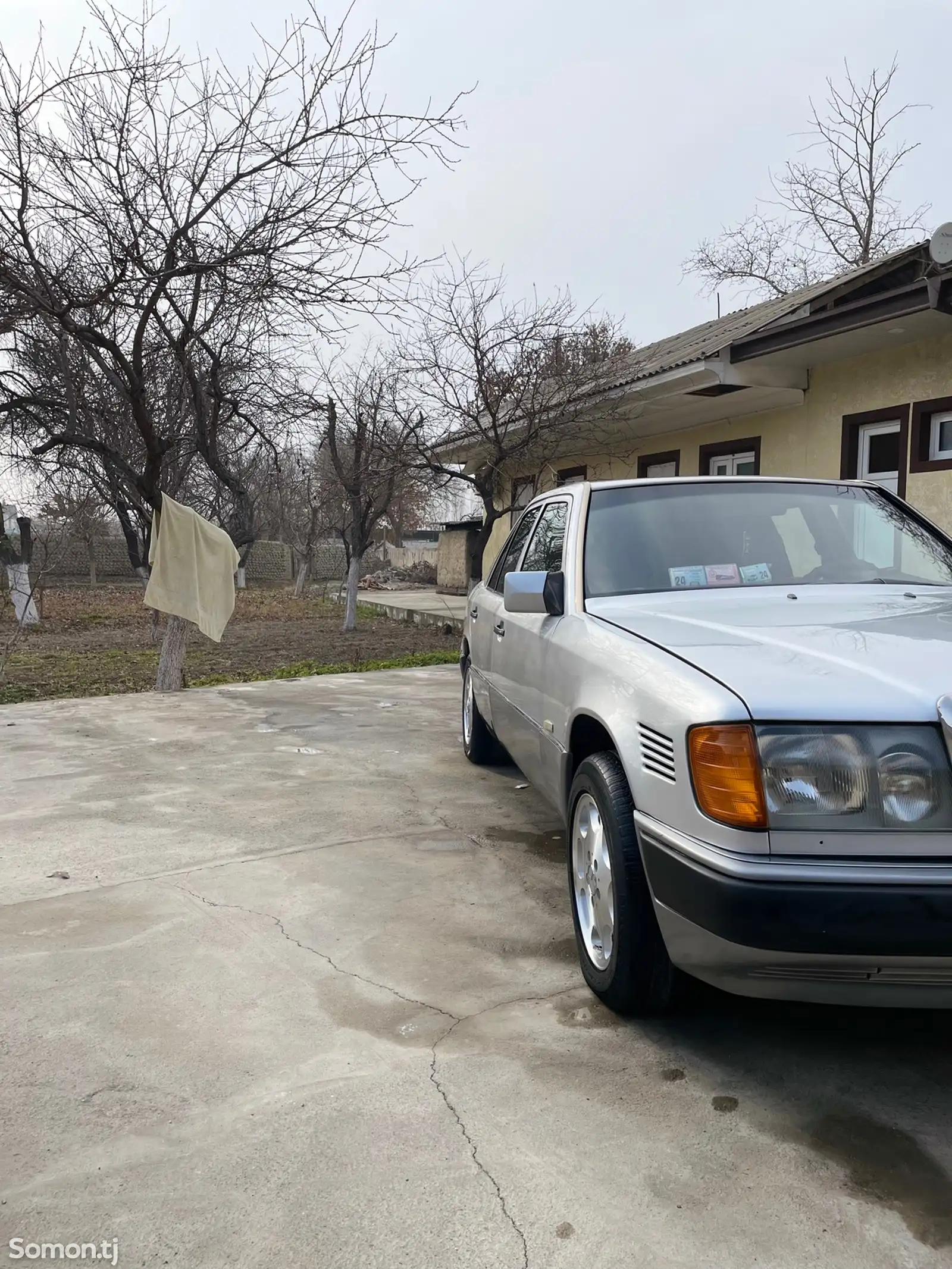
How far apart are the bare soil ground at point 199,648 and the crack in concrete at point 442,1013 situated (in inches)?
276

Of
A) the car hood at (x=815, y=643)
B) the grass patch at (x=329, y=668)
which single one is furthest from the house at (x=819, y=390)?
the car hood at (x=815, y=643)

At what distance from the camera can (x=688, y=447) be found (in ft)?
43.0

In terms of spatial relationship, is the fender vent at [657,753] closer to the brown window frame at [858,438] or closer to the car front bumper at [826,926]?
the car front bumper at [826,926]

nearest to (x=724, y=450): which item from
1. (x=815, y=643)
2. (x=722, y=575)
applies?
(x=722, y=575)

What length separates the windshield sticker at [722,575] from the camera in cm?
368

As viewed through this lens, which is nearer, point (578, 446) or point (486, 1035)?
point (486, 1035)

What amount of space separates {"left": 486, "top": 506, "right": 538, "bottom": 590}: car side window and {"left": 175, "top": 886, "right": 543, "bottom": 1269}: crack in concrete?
2.15 metres

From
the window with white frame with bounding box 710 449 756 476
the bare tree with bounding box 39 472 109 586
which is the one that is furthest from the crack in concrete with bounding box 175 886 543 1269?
the window with white frame with bounding box 710 449 756 476

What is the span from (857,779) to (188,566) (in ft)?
27.8

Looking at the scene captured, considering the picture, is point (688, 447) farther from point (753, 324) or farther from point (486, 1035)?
point (486, 1035)

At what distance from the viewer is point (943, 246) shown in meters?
6.89

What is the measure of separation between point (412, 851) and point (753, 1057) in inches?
85.5

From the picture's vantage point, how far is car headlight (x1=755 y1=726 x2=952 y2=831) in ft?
7.21

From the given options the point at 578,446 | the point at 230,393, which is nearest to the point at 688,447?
the point at 578,446
